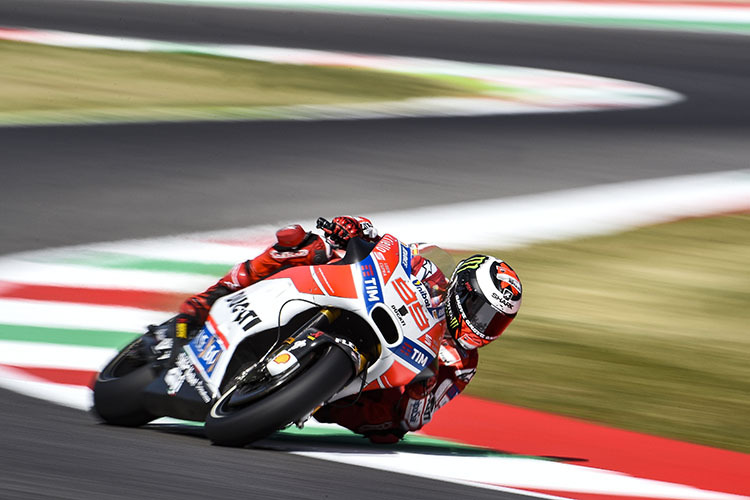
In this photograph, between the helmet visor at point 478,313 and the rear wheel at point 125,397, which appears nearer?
the helmet visor at point 478,313

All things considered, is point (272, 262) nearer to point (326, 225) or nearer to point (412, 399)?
point (326, 225)

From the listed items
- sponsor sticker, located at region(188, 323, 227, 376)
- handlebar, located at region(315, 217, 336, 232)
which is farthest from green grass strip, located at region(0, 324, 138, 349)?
handlebar, located at region(315, 217, 336, 232)

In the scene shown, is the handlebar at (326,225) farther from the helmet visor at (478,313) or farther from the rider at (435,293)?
the helmet visor at (478,313)

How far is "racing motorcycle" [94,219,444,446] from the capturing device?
474 cm

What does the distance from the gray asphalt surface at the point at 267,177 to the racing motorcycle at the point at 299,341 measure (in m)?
0.15

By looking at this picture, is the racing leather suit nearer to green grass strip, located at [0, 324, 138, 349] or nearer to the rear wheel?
the rear wheel

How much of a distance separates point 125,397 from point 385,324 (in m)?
1.11

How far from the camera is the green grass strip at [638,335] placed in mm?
6328

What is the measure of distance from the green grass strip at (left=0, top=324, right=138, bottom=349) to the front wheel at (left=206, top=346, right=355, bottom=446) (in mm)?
2096

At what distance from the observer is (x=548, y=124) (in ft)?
49.5

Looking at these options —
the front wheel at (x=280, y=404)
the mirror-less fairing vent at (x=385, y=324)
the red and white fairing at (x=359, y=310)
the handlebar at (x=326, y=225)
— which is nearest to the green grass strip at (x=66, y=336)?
the red and white fairing at (x=359, y=310)

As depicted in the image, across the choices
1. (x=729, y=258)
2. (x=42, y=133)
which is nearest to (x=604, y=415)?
(x=729, y=258)

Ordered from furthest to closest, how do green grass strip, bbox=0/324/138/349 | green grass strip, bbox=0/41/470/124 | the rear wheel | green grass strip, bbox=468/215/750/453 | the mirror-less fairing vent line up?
1. green grass strip, bbox=0/41/470/124
2. green grass strip, bbox=0/324/138/349
3. green grass strip, bbox=468/215/750/453
4. the rear wheel
5. the mirror-less fairing vent

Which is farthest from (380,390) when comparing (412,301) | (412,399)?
(412,301)
